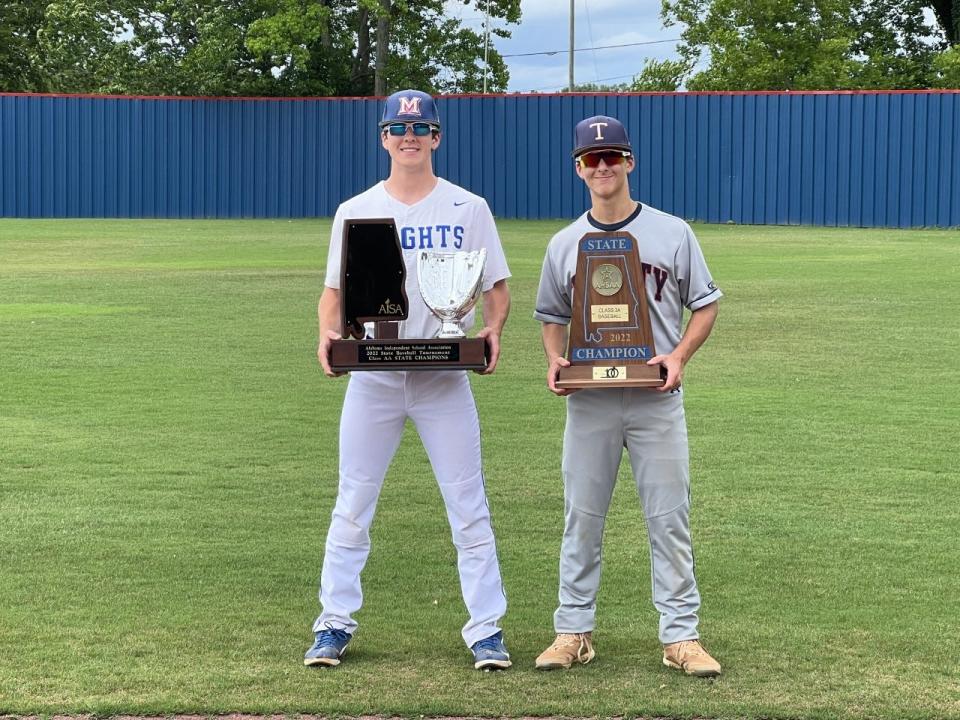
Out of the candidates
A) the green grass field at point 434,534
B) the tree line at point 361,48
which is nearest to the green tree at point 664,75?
the tree line at point 361,48

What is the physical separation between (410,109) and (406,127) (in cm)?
7

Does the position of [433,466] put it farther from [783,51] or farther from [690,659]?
[783,51]

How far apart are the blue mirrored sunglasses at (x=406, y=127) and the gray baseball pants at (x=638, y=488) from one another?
1.05 metres

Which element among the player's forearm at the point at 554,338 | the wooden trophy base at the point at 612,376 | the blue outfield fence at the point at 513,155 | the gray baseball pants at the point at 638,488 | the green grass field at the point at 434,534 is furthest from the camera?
the blue outfield fence at the point at 513,155

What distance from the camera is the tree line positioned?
48.4 meters

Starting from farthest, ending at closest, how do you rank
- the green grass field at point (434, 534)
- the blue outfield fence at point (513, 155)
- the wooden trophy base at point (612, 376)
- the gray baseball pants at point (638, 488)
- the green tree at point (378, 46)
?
1. the green tree at point (378, 46)
2. the blue outfield fence at point (513, 155)
3. the gray baseball pants at point (638, 488)
4. the green grass field at point (434, 534)
5. the wooden trophy base at point (612, 376)

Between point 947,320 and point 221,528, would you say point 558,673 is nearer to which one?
point 221,528

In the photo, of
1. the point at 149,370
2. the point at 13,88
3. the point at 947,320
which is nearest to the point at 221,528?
the point at 149,370

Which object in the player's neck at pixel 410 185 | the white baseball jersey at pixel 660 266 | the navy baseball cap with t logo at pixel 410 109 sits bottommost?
the white baseball jersey at pixel 660 266

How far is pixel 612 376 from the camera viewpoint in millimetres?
4891

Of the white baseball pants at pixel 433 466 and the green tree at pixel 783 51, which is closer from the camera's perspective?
the white baseball pants at pixel 433 466

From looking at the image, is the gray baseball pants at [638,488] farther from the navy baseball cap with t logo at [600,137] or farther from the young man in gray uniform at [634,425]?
the navy baseball cap with t logo at [600,137]

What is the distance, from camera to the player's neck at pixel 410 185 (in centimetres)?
514

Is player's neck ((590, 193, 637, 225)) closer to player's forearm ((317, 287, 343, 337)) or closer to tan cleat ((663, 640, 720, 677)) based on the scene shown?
player's forearm ((317, 287, 343, 337))
